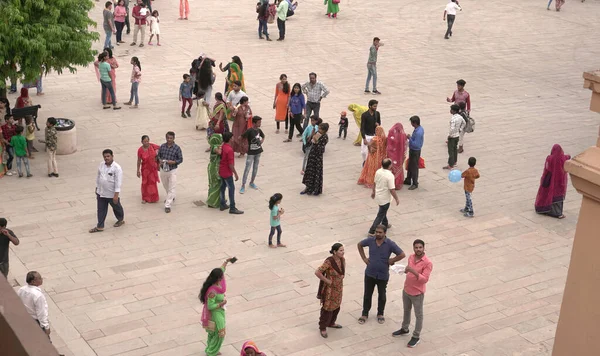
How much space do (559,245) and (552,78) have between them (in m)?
12.7

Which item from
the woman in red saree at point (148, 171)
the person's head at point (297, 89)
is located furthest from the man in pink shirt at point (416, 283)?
the person's head at point (297, 89)

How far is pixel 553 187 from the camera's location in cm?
1546

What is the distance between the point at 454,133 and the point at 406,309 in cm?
694

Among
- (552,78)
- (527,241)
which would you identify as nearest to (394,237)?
(527,241)

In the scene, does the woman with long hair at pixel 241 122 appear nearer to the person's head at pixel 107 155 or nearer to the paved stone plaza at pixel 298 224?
the paved stone plaza at pixel 298 224

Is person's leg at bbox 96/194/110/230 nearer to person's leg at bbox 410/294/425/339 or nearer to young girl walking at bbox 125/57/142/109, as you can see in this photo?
person's leg at bbox 410/294/425/339

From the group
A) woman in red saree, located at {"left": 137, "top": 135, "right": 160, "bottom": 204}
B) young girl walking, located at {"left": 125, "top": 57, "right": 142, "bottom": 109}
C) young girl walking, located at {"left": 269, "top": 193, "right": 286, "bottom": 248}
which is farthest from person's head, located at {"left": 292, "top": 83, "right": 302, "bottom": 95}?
young girl walking, located at {"left": 269, "top": 193, "right": 286, "bottom": 248}

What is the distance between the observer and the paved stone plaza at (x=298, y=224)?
11.5 meters

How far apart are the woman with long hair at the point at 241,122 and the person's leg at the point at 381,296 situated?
6577 millimetres

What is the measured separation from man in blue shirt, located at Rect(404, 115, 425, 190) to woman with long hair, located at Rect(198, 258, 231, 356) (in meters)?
6.99

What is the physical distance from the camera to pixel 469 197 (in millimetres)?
15414

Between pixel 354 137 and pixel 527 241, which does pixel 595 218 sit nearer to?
pixel 527 241

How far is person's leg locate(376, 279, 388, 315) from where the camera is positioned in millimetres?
11289

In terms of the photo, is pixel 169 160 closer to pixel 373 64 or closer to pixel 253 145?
pixel 253 145
